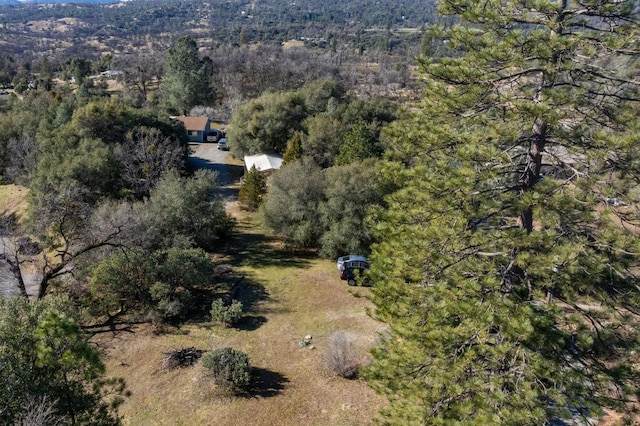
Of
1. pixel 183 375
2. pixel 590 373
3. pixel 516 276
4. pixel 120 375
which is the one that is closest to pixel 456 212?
pixel 516 276

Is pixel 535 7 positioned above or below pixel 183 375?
above

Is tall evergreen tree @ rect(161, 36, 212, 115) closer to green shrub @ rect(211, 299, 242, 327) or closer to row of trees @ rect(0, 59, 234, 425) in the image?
row of trees @ rect(0, 59, 234, 425)

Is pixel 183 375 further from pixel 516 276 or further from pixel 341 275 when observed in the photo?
pixel 516 276

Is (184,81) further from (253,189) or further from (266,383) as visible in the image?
(266,383)

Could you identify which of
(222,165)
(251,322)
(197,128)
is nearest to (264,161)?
(222,165)

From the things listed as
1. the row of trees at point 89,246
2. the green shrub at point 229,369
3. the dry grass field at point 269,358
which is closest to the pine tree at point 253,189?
the row of trees at point 89,246

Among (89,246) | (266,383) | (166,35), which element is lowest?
(266,383)

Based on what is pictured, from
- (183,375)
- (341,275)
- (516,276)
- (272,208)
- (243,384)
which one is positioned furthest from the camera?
(272,208)
